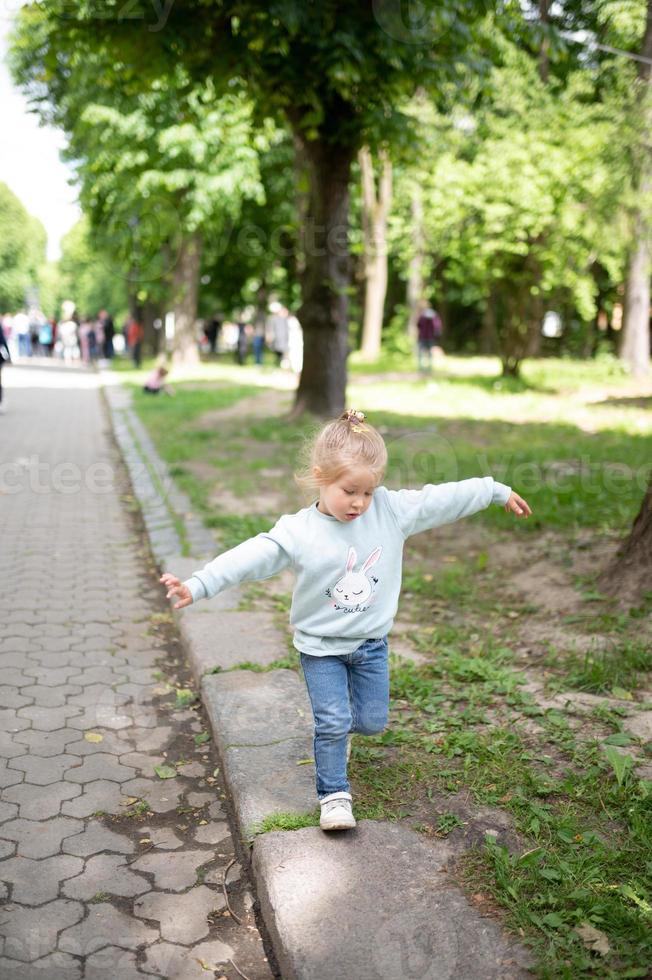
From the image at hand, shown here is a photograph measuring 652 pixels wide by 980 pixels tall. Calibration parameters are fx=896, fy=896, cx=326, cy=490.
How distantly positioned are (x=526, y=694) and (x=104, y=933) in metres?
2.14

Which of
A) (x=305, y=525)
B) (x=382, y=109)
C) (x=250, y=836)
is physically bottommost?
(x=250, y=836)

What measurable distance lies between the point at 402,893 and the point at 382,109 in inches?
357

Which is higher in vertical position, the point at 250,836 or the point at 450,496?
the point at 450,496

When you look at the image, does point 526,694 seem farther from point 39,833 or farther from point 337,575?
point 39,833

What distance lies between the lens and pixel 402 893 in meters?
2.65

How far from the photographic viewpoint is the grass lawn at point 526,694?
→ 2.66 meters

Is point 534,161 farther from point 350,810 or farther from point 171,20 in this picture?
point 350,810

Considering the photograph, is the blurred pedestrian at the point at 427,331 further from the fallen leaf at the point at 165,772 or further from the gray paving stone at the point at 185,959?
the gray paving stone at the point at 185,959

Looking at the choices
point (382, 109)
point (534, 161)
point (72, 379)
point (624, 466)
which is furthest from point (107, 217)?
point (624, 466)

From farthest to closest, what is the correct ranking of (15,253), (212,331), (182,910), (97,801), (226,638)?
(15,253) → (212,331) → (226,638) → (97,801) → (182,910)

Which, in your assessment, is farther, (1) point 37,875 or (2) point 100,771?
(2) point 100,771

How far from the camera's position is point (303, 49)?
9086mm

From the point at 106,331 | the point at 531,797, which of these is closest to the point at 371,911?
the point at 531,797

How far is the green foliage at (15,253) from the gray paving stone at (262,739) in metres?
64.4
